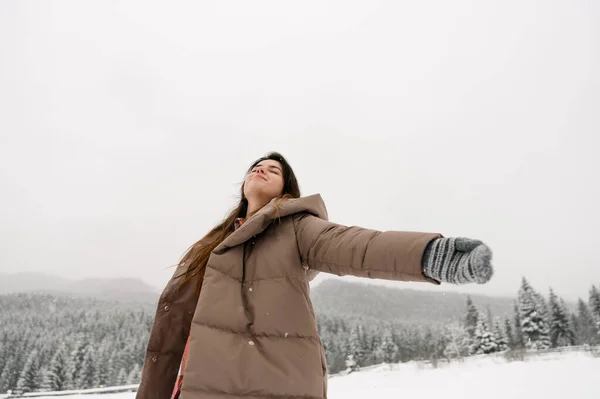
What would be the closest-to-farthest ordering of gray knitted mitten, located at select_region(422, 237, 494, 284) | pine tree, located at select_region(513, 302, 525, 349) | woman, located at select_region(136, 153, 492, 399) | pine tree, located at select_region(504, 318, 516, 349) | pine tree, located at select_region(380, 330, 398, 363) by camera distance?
gray knitted mitten, located at select_region(422, 237, 494, 284) < woman, located at select_region(136, 153, 492, 399) < pine tree, located at select_region(513, 302, 525, 349) < pine tree, located at select_region(504, 318, 516, 349) < pine tree, located at select_region(380, 330, 398, 363)

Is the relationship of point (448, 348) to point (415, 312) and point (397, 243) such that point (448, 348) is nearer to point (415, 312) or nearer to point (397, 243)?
point (415, 312)

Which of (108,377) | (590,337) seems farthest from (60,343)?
(590,337)

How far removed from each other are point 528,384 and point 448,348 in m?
12.4

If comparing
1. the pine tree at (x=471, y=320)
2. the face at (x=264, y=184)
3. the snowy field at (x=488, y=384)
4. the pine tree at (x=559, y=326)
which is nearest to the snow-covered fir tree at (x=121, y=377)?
the snowy field at (x=488, y=384)

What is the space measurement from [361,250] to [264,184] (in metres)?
0.96

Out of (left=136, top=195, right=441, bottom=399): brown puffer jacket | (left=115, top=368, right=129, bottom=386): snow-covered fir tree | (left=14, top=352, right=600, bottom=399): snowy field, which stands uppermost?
(left=136, top=195, right=441, bottom=399): brown puffer jacket

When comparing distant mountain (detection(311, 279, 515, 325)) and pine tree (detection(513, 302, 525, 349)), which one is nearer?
pine tree (detection(513, 302, 525, 349))

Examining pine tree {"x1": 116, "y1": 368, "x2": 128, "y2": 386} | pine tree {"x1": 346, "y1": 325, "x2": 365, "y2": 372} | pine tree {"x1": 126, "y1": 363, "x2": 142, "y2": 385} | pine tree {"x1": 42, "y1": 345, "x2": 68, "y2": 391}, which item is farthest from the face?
pine tree {"x1": 42, "y1": 345, "x2": 68, "y2": 391}

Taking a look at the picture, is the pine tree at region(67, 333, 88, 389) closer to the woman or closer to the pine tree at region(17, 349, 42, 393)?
the pine tree at region(17, 349, 42, 393)

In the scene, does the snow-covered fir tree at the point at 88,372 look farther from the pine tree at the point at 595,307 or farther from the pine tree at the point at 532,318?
the pine tree at the point at 595,307

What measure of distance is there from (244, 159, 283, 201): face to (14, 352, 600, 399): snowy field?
7.38 metres

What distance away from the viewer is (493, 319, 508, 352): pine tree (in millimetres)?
17125

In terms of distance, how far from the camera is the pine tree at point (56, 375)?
56.2ft

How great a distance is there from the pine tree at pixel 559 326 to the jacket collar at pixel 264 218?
69.2ft
